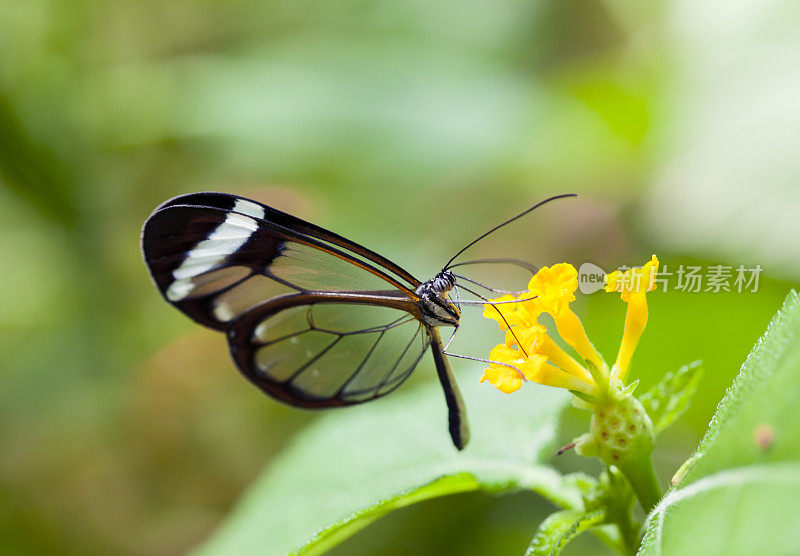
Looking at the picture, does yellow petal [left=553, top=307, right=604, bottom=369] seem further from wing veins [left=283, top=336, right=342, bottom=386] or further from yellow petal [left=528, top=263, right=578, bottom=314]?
wing veins [left=283, top=336, right=342, bottom=386]

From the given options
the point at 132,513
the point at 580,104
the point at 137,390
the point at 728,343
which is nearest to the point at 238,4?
the point at 580,104

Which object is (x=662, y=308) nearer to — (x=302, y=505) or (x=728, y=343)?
(x=728, y=343)

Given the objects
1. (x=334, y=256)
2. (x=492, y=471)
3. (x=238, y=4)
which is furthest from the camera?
(x=238, y=4)

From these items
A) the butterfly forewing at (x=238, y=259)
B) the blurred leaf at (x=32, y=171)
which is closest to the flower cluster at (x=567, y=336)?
the butterfly forewing at (x=238, y=259)

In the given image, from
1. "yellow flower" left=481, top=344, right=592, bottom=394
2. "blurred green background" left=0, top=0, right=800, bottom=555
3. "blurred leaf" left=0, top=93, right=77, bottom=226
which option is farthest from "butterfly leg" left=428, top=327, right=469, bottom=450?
"blurred leaf" left=0, top=93, right=77, bottom=226

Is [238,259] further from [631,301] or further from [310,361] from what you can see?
[631,301]

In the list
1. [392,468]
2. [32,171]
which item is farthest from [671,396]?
[32,171]

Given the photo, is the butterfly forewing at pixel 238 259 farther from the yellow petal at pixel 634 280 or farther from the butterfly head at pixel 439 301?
the yellow petal at pixel 634 280
